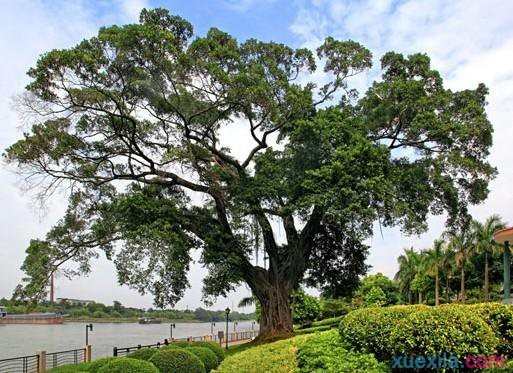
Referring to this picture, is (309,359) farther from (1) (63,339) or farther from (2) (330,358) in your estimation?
(1) (63,339)

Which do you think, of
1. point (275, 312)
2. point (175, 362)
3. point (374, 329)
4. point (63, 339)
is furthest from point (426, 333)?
point (63, 339)

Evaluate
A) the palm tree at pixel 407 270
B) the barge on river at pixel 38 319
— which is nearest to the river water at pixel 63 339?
the barge on river at pixel 38 319

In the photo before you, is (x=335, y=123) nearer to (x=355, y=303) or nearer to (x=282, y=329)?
(x=282, y=329)

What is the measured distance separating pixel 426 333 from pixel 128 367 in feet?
18.7

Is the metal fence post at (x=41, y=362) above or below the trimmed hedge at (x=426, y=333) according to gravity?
below

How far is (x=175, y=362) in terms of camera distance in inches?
473

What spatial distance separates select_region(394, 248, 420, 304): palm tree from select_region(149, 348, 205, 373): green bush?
178ft

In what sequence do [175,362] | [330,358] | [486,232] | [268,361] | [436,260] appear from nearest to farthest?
[330,358] < [268,361] < [175,362] < [486,232] < [436,260]

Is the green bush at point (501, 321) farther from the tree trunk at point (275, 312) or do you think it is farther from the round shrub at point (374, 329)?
the tree trunk at point (275, 312)

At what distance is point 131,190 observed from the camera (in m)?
24.7

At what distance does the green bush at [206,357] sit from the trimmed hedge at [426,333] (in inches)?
271

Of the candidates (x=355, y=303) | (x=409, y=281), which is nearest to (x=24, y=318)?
(x=355, y=303)

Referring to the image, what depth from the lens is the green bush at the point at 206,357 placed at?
14.3 metres

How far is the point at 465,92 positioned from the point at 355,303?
4816cm
